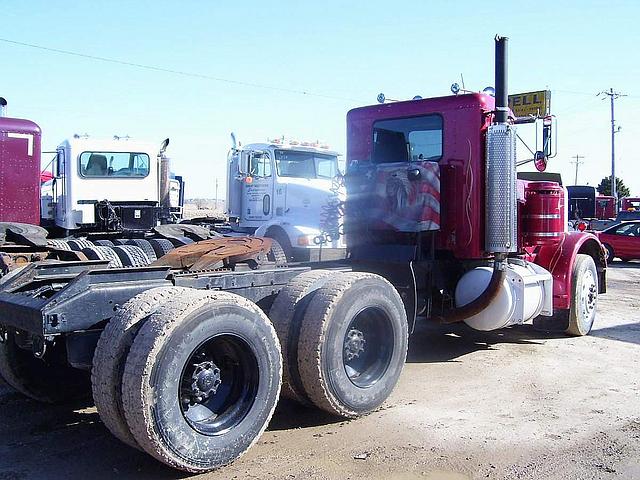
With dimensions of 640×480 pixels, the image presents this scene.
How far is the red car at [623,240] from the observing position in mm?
21000

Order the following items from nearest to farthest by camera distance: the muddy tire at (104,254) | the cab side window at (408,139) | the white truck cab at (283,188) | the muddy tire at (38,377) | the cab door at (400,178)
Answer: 1. the muddy tire at (38,377)
2. the cab door at (400,178)
3. the muddy tire at (104,254)
4. the cab side window at (408,139)
5. the white truck cab at (283,188)

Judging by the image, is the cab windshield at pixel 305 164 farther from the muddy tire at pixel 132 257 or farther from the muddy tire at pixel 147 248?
the muddy tire at pixel 132 257

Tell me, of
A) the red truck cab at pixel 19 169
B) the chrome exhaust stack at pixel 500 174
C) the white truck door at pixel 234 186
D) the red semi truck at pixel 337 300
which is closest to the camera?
the red semi truck at pixel 337 300

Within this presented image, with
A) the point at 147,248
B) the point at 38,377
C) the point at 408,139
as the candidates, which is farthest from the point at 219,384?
the point at 147,248

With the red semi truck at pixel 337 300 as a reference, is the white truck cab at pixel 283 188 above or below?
above

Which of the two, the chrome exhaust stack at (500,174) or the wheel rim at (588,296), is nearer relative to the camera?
the chrome exhaust stack at (500,174)

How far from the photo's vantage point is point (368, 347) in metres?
5.66

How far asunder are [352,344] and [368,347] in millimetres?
298

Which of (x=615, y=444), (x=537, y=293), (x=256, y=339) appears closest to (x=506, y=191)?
(x=537, y=293)

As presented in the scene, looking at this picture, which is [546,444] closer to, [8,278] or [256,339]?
[256,339]

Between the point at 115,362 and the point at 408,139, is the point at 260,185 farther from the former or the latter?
the point at 115,362

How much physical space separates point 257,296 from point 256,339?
0.82 metres

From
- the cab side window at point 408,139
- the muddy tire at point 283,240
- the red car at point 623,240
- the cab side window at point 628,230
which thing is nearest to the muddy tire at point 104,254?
the cab side window at point 408,139

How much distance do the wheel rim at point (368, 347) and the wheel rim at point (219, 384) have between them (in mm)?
1095
